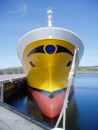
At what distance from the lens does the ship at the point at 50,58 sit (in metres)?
5.65

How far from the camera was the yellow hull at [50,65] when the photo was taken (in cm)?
587

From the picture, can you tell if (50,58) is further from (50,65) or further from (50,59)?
(50,65)

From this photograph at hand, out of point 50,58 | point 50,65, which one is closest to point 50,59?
point 50,58

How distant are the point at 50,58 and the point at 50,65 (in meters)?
0.47

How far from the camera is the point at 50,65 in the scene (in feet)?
20.2

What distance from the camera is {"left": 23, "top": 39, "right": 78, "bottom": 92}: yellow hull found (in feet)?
19.3

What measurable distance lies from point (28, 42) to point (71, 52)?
2.90 m

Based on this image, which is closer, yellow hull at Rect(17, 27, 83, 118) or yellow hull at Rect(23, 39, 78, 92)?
yellow hull at Rect(17, 27, 83, 118)

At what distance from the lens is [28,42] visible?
6.17 meters

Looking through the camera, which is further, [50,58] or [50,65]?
[50,65]

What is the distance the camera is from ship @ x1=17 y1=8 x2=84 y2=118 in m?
5.65

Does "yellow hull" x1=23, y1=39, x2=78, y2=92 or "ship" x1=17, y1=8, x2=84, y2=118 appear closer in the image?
"ship" x1=17, y1=8, x2=84, y2=118

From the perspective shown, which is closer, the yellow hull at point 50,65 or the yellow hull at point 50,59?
the yellow hull at point 50,59

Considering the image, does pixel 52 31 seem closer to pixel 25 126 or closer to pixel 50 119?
pixel 25 126
